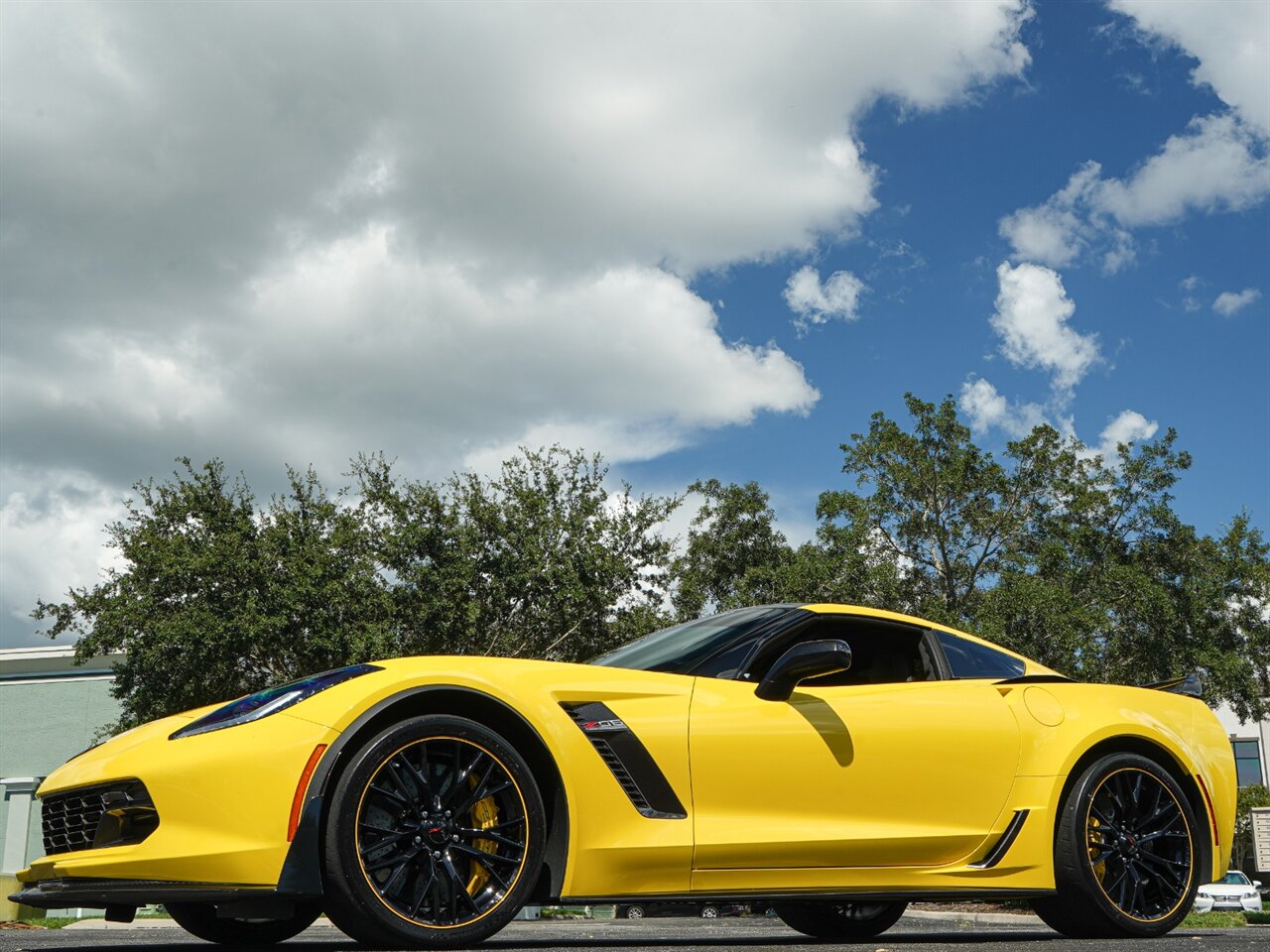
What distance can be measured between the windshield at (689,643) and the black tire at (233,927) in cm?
162

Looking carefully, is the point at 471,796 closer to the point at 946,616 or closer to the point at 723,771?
the point at 723,771

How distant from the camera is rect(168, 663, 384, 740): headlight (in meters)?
3.96

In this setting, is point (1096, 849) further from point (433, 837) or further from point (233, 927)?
point (233, 927)

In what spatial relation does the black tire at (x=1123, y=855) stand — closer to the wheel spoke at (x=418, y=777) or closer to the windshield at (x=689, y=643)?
the windshield at (x=689, y=643)

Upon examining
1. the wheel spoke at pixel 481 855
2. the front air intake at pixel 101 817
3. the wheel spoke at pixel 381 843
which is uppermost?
the front air intake at pixel 101 817

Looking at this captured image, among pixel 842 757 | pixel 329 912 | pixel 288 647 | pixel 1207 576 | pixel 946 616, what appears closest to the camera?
pixel 329 912

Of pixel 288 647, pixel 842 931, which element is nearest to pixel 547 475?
pixel 288 647

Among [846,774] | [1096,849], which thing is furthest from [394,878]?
[1096,849]

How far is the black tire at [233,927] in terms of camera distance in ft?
16.2

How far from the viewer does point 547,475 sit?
1117 inches

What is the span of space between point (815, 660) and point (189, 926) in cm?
283

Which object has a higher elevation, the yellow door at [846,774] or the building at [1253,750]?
the yellow door at [846,774]

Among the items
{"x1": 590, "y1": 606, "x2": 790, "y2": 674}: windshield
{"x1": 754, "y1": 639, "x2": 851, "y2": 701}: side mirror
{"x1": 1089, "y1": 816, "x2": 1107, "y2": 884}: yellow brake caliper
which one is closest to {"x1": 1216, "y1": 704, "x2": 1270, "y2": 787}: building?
{"x1": 1089, "y1": 816, "x2": 1107, "y2": 884}: yellow brake caliper

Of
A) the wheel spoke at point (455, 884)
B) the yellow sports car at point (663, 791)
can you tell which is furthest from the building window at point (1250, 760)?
the wheel spoke at point (455, 884)
